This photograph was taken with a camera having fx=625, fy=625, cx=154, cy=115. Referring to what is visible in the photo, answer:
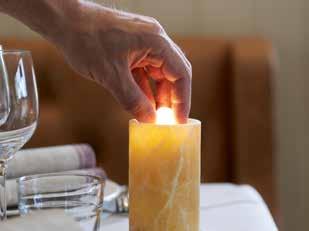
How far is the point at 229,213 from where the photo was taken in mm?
715

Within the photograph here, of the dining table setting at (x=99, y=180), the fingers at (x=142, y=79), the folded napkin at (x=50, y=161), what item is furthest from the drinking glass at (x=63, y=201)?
the folded napkin at (x=50, y=161)

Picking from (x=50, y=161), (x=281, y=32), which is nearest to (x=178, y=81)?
(x=50, y=161)

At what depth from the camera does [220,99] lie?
4.69 feet

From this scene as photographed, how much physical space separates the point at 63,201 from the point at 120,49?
14cm

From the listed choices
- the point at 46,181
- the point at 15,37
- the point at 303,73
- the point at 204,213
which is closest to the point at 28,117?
the point at 46,181

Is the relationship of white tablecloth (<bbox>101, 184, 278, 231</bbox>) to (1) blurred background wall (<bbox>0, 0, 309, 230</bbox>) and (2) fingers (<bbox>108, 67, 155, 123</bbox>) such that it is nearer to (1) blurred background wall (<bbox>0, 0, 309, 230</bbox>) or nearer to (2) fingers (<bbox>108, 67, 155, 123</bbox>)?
(2) fingers (<bbox>108, 67, 155, 123</bbox>)

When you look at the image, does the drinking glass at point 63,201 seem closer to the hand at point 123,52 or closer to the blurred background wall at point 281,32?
the hand at point 123,52

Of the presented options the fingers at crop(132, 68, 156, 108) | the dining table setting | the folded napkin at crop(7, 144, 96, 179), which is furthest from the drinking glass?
the folded napkin at crop(7, 144, 96, 179)

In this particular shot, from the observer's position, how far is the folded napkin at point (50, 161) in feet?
2.56

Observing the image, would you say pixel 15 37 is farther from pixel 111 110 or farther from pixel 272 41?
pixel 272 41

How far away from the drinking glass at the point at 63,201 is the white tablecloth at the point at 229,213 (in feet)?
0.37

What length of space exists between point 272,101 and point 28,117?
85 cm

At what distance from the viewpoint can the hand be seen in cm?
56

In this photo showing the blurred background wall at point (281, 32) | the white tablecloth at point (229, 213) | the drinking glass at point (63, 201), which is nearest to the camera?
the drinking glass at point (63, 201)
